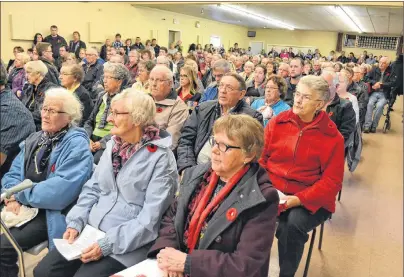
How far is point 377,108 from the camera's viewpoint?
22.4ft

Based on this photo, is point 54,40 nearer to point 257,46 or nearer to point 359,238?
point 359,238

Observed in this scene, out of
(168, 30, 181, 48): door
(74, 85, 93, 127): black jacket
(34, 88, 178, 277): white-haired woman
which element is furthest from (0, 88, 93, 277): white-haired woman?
(168, 30, 181, 48): door

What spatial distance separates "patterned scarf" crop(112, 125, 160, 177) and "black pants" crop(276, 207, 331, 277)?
85 centimetres

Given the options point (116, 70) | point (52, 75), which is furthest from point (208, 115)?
point (52, 75)

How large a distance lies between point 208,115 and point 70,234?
4.33 ft

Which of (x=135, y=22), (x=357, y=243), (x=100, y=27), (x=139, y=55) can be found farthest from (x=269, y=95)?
(x=135, y=22)

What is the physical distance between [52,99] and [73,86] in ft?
5.38

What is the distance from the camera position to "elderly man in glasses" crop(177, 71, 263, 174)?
2641 millimetres

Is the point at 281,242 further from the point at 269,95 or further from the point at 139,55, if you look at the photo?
the point at 139,55

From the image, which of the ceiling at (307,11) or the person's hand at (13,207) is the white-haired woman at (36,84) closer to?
the person's hand at (13,207)

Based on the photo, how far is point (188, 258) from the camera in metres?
1.39

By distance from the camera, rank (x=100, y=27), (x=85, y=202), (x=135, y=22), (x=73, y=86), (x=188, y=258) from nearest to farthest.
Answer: (x=188, y=258) < (x=85, y=202) < (x=73, y=86) < (x=100, y=27) < (x=135, y=22)

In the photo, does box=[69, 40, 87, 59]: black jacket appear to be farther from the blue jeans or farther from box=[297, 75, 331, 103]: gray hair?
box=[297, 75, 331, 103]: gray hair

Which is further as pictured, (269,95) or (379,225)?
(269,95)
